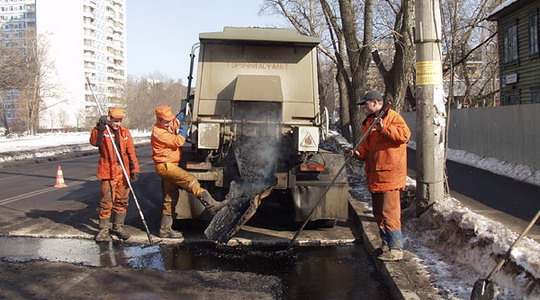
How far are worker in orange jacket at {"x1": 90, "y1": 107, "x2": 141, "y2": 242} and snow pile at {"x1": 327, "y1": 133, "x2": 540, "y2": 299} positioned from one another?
3805 mm

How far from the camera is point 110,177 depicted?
714 centimetres

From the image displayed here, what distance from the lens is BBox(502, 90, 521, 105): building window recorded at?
2402 cm

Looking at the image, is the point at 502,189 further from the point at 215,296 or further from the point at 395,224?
the point at 215,296

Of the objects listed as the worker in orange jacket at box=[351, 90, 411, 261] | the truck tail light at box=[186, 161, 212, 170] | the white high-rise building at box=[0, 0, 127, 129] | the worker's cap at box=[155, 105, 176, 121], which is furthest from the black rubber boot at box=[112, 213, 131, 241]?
the white high-rise building at box=[0, 0, 127, 129]

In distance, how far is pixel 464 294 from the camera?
445 cm

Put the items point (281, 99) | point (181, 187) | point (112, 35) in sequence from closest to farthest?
point (181, 187) → point (281, 99) → point (112, 35)

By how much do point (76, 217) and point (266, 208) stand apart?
3.13m

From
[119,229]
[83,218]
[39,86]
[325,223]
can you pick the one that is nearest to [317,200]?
[325,223]

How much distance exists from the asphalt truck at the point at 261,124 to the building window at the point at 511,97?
18.9 meters

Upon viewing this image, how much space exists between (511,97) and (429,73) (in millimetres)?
20167

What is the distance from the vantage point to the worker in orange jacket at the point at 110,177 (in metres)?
7.12

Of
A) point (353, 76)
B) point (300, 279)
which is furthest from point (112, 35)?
point (300, 279)

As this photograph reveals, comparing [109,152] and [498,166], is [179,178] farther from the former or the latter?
[498,166]

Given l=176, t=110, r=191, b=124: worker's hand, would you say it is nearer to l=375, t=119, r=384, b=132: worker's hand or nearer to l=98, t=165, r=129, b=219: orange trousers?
l=98, t=165, r=129, b=219: orange trousers
